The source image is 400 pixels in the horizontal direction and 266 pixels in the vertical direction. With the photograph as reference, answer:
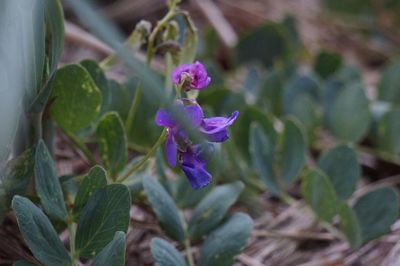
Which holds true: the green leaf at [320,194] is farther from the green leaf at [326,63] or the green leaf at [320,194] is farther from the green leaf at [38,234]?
the green leaf at [326,63]

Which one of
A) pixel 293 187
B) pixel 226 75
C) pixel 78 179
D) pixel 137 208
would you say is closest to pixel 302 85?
pixel 293 187

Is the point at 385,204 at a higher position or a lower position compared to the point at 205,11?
→ lower

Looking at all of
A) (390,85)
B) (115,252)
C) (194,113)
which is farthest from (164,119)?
(390,85)

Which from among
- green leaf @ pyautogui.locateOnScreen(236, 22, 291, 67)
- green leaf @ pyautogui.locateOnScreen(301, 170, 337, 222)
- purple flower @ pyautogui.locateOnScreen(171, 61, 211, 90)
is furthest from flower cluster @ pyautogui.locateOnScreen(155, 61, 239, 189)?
green leaf @ pyautogui.locateOnScreen(236, 22, 291, 67)

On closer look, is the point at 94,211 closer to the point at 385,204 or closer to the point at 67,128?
the point at 67,128

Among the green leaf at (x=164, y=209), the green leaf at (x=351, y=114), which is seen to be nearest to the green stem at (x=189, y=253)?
the green leaf at (x=164, y=209)

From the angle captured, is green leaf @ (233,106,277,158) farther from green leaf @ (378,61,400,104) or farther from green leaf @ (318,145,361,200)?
Answer: green leaf @ (378,61,400,104)

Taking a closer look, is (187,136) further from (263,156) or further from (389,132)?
(389,132)
